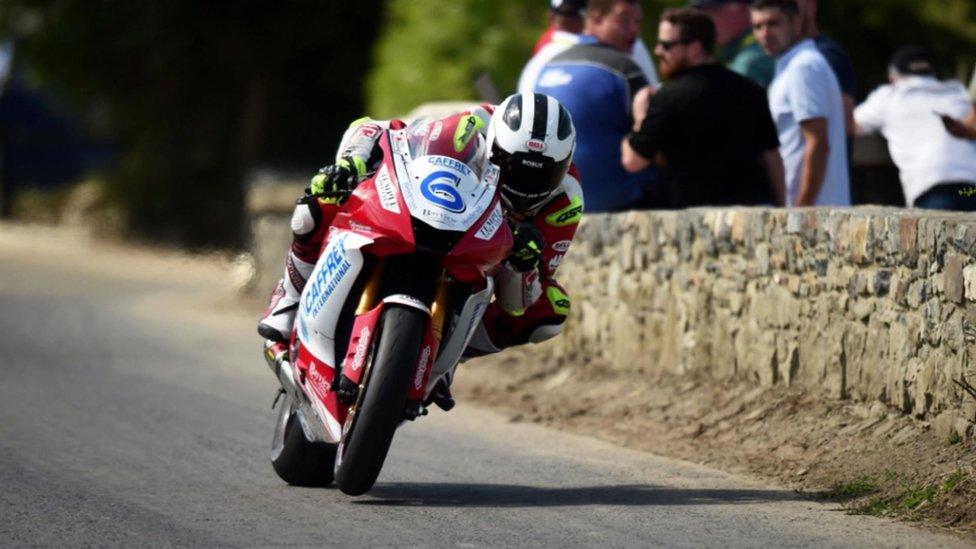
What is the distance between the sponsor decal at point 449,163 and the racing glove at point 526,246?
0.33 m

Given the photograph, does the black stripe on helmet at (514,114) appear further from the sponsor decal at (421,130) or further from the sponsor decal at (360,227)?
the sponsor decal at (360,227)

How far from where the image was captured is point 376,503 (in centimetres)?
745

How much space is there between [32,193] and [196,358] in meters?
20.4

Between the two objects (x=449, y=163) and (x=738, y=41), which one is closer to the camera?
(x=449, y=163)

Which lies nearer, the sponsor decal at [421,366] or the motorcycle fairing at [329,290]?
the sponsor decal at [421,366]

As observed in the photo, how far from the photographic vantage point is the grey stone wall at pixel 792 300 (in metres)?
7.89

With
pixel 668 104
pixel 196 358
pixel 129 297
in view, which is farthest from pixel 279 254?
pixel 668 104

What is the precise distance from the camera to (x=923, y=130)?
35.8 ft

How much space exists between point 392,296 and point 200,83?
2018 cm

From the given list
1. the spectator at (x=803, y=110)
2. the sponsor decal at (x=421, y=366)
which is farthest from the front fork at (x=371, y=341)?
the spectator at (x=803, y=110)

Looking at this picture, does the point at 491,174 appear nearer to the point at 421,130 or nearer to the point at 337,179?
the point at 421,130

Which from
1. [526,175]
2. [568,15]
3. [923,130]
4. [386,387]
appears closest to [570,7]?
[568,15]

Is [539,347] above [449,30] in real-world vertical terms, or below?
below

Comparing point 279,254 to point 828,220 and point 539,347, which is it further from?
point 828,220
